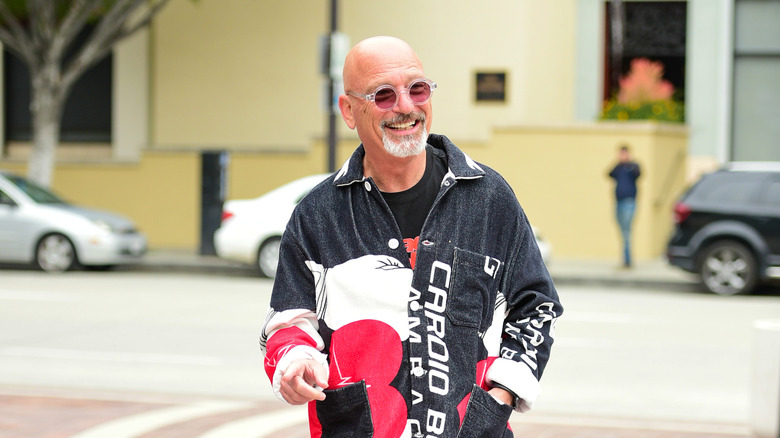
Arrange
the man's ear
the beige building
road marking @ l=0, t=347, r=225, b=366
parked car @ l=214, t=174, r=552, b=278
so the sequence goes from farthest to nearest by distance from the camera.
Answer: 1. the beige building
2. parked car @ l=214, t=174, r=552, b=278
3. road marking @ l=0, t=347, r=225, b=366
4. the man's ear

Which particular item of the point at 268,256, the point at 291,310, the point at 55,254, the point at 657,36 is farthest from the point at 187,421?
the point at 657,36

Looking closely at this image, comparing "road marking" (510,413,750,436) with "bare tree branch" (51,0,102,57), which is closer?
"road marking" (510,413,750,436)

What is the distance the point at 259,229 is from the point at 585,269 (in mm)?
4762

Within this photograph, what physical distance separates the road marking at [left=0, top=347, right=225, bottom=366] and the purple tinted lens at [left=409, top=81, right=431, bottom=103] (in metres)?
6.16

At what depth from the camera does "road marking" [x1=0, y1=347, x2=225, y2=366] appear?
27.7 ft

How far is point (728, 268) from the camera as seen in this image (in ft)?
45.3

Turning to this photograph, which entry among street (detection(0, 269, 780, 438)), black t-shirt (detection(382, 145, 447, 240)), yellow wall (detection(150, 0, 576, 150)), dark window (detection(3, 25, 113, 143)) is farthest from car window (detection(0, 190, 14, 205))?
black t-shirt (detection(382, 145, 447, 240))

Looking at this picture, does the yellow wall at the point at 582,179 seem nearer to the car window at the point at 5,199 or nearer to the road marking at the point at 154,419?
the car window at the point at 5,199

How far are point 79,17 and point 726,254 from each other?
9976 millimetres

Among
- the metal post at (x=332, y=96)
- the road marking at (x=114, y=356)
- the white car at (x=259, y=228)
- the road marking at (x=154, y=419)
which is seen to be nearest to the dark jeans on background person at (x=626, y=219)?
the metal post at (x=332, y=96)

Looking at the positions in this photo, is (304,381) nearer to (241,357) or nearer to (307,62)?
(241,357)

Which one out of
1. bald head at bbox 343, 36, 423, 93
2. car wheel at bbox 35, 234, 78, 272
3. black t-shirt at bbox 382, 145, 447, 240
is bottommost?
car wheel at bbox 35, 234, 78, 272

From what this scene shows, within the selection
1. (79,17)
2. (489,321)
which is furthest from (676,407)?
(79,17)

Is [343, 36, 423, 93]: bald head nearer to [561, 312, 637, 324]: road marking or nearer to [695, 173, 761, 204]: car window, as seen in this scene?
[561, 312, 637, 324]: road marking
